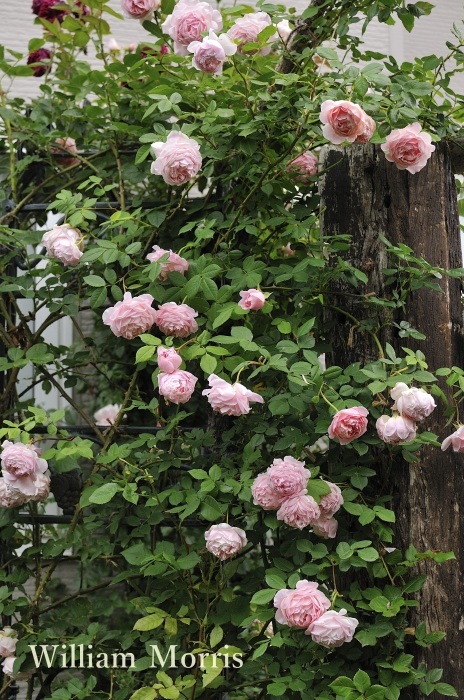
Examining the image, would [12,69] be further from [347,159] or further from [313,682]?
[313,682]

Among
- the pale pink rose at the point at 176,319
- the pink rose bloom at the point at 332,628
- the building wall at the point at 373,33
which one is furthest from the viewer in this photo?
the building wall at the point at 373,33

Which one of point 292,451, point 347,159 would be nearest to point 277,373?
point 292,451

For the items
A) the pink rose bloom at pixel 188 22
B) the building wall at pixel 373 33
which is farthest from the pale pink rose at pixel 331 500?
the building wall at pixel 373 33

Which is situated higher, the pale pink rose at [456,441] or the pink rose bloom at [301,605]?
the pale pink rose at [456,441]

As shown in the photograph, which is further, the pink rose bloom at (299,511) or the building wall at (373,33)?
the building wall at (373,33)

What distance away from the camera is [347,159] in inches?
78.4

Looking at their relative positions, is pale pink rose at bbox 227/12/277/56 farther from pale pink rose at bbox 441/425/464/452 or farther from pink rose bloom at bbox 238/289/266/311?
pale pink rose at bbox 441/425/464/452

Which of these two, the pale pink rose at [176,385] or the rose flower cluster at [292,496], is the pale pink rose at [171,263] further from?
the rose flower cluster at [292,496]

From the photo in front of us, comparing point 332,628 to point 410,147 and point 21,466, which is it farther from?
point 410,147

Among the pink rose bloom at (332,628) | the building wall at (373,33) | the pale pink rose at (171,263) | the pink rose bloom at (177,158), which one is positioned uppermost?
the building wall at (373,33)

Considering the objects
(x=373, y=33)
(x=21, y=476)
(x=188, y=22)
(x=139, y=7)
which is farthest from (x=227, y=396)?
(x=373, y=33)

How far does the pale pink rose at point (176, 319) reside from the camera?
73.3 inches

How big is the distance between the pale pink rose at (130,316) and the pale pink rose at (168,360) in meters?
0.09

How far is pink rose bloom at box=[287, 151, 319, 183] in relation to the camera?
6.58 ft
